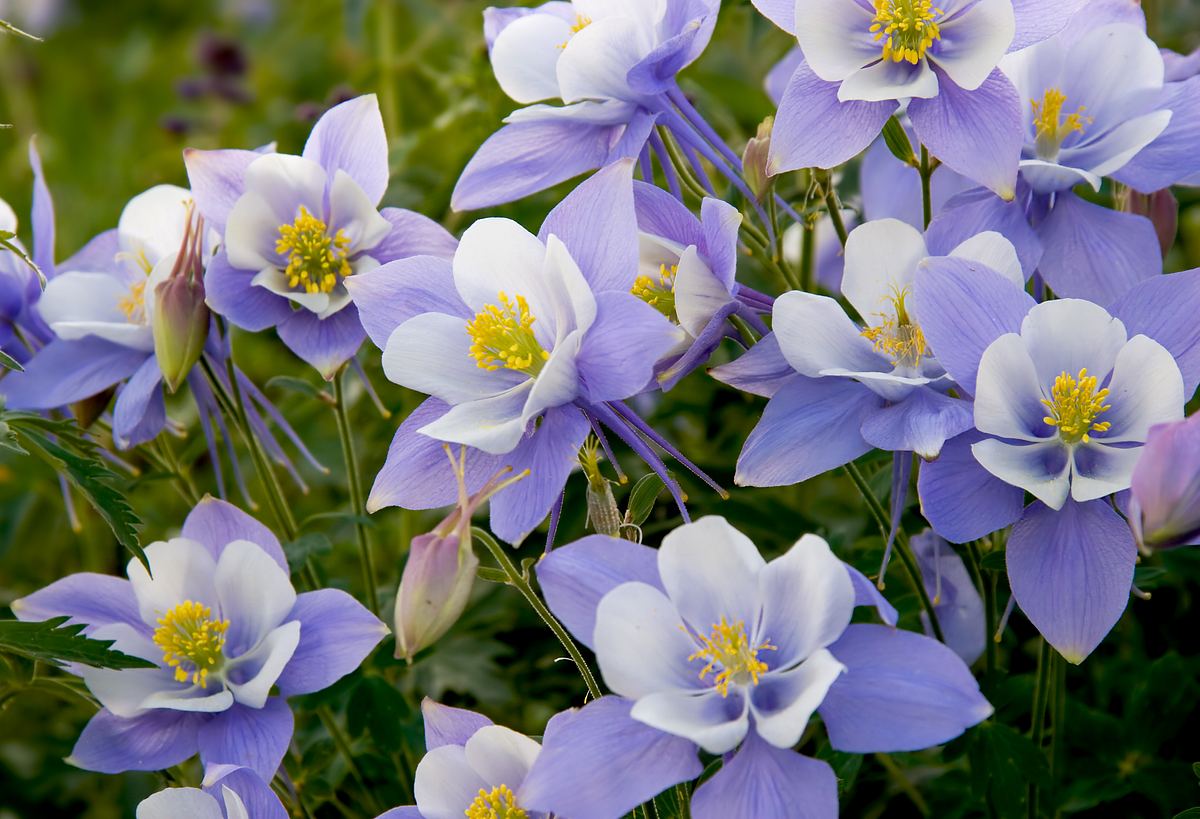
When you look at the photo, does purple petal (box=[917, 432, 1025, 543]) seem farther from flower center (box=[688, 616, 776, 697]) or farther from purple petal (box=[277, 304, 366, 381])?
purple petal (box=[277, 304, 366, 381])

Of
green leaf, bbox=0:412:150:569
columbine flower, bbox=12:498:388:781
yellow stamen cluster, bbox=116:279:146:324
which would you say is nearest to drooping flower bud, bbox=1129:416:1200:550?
columbine flower, bbox=12:498:388:781

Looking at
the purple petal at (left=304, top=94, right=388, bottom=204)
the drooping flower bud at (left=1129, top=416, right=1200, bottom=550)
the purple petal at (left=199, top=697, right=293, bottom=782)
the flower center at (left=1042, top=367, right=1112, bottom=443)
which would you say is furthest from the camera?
the purple petal at (left=304, top=94, right=388, bottom=204)

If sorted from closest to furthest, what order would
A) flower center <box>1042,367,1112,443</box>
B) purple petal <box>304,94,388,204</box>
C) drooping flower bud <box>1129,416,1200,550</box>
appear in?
drooping flower bud <box>1129,416,1200,550</box> < flower center <box>1042,367,1112,443</box> < purple petal <box>304,94,388,204</box>

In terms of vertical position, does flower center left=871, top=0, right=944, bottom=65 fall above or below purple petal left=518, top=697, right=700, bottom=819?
above

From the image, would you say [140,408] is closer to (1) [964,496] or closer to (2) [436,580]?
(2) [436,580]

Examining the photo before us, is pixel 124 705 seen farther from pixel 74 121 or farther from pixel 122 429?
pixel 74 121

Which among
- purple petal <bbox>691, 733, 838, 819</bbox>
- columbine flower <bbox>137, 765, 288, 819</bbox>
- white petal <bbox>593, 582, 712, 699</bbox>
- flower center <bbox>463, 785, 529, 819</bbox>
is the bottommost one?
columbine flower <bbox>137, 765, 288, 819</bbox>

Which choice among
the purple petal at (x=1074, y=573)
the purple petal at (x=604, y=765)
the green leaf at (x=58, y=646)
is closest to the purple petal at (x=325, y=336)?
the green leaf at (x=58, y=646)
